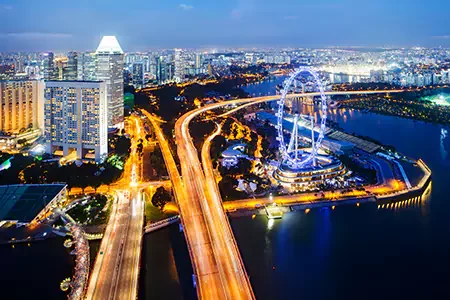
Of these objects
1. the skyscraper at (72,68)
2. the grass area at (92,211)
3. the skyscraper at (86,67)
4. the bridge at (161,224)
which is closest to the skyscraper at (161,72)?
the skyscraper at (72,68)

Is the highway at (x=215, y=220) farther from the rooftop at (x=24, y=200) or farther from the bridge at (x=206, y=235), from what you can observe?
the rooftop at (x=24, y=200)

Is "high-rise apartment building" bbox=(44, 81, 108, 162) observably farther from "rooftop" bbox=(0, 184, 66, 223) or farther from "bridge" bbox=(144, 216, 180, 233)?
"bridge" bbox=(144, 216, 180, 233)

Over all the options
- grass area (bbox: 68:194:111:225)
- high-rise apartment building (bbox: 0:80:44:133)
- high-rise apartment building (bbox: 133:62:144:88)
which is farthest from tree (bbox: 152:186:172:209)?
high-rise apartment building (bbox: 133:62:144:88)

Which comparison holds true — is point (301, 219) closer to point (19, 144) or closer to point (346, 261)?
point (346, 261)

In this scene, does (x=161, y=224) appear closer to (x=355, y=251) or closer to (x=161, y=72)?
(x=355, y=251)

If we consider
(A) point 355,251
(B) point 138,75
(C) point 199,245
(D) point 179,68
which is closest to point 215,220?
(C) point 199,245

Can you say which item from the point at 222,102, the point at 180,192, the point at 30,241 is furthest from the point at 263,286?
the point at 222,102

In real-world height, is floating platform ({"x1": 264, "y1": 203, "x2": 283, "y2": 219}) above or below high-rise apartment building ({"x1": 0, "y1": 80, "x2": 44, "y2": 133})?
below
